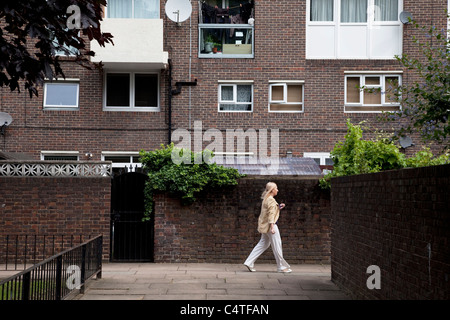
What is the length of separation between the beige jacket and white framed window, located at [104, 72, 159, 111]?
29.3 ft

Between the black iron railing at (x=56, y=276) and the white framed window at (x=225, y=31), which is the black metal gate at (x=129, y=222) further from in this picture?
the white framed window at (x=225, y=31)

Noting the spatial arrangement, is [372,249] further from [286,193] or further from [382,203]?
[286,193]

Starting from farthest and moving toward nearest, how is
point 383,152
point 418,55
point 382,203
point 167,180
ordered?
point 418,55 → point 167,180 → point 383,152 → point 382,203

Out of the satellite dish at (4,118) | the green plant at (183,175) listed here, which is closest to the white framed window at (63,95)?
the satellite dish at (4,118)

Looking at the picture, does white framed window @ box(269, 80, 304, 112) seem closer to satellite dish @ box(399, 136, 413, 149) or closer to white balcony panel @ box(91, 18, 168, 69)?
satellite dish @ box(399, 136, 413, 149)

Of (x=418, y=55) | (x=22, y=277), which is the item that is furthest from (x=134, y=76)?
(x=22, y=277)

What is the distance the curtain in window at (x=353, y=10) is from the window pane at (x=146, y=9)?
6.38 meters

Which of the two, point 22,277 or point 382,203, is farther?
point 382,203

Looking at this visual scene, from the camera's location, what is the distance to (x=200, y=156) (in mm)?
14914

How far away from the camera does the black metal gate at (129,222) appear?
14.9 m

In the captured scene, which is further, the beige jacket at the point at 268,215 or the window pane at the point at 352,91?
the window pane at the point at 352,91

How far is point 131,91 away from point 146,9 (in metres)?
2.88

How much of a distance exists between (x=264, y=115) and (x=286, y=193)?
6093 millimetres

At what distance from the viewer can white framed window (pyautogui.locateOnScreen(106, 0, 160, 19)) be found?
21016 mm
